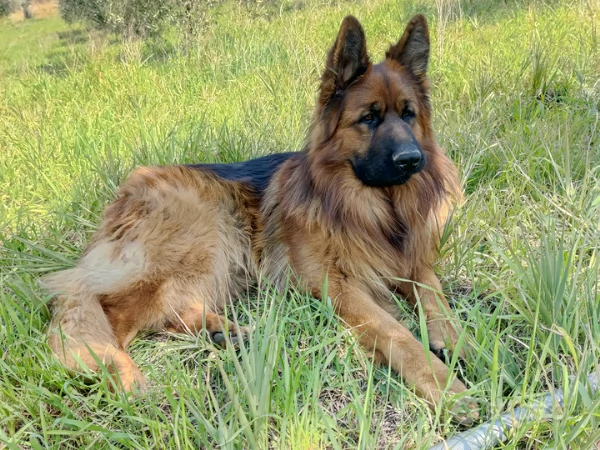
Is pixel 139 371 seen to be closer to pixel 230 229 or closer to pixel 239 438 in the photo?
pixel 239 438

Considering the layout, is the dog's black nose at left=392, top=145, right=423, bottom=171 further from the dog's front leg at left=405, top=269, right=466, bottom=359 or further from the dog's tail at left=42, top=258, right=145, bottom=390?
the dog's tail at left=42, top=258, right=145, bottom=390

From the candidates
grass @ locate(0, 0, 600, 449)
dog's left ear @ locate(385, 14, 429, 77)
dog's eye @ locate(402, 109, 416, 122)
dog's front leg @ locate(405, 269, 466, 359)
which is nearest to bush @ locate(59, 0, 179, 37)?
grass @ locate(0, 0, 600, 449)

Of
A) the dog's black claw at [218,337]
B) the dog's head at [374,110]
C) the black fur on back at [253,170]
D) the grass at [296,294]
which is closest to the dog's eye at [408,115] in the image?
the dog's head at [374,110]

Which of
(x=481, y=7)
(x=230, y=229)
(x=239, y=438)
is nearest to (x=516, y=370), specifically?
(x=239, y=438)

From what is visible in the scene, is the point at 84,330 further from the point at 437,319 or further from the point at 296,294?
the point at 437,319

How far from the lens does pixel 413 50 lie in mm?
2688

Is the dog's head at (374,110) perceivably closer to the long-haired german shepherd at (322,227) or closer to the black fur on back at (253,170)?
the long-haired german shepherd at (322,227)

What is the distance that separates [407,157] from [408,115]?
15.7 inches

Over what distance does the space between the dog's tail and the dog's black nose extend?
1.54m

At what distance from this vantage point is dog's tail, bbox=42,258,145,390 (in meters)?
1.91

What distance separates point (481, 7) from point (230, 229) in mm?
6626

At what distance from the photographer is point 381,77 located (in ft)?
8.36

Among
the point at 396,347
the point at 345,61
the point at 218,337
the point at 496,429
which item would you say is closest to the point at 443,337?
the point at 396,347

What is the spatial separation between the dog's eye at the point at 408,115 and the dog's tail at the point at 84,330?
1.76 metres
